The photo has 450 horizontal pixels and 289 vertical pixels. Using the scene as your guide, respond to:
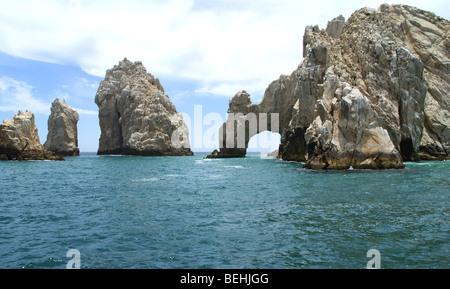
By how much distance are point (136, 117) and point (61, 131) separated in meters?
31.1

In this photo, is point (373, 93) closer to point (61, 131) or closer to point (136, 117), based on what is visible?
point (136, 117)

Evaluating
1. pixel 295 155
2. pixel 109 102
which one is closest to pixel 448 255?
pixel 295 155

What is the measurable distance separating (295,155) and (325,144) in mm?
27453

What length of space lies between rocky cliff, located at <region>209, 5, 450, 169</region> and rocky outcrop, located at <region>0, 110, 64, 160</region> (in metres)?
59.2

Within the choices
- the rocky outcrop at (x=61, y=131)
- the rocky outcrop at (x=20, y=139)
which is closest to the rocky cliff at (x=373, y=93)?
the rocky outcrop at (x=20, y=139)

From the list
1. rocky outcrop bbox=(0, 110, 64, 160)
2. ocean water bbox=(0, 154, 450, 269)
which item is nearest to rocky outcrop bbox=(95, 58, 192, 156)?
rocky outcrop bbox=(0, 110, 64, 160)

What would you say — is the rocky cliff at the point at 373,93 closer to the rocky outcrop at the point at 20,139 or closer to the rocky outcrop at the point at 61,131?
the rocky outcrop at the point at 20,139

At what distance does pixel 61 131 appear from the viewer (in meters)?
117

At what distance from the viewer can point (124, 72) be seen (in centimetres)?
12006

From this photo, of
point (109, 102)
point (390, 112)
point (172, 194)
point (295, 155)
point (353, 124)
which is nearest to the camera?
point (172, 194)

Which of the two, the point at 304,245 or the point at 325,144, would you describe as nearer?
the point at 304,245

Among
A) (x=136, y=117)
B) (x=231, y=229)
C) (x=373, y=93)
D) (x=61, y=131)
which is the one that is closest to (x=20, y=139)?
(x=136, y=117)
